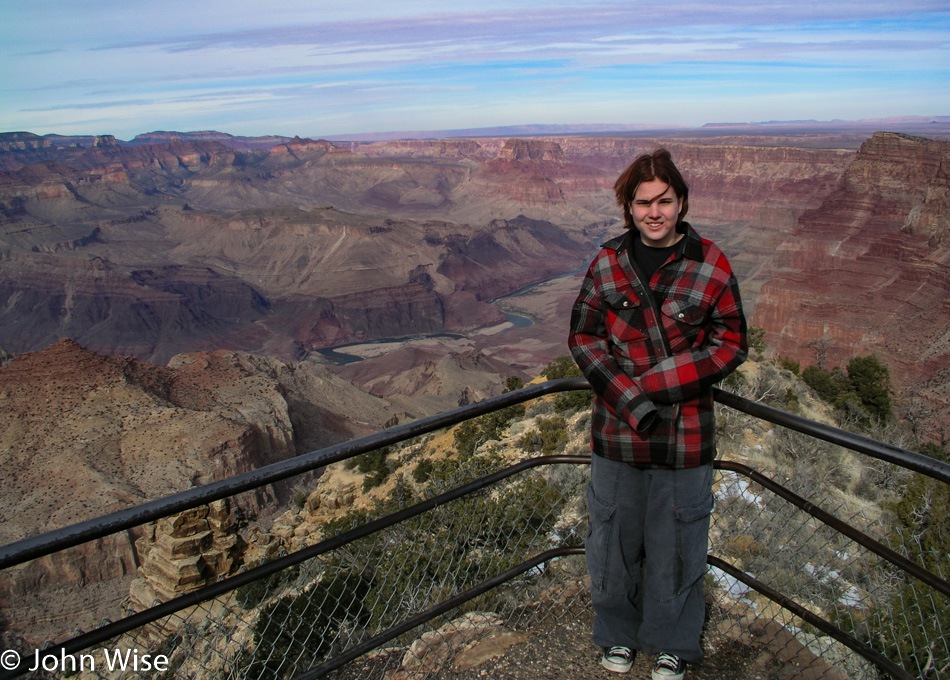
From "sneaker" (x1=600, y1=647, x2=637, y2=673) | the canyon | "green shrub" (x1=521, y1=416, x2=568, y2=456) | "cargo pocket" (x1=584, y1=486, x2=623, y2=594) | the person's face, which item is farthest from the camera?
the canyon

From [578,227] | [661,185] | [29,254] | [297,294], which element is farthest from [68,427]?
[578,227]

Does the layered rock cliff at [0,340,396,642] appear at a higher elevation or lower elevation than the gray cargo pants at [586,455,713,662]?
lower

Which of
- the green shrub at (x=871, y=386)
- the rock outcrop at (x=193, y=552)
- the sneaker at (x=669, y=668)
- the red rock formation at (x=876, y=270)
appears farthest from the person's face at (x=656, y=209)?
the red rock formation at (x=876, y=270)

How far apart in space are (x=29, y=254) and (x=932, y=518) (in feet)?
456

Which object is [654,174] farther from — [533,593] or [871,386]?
[871,386]

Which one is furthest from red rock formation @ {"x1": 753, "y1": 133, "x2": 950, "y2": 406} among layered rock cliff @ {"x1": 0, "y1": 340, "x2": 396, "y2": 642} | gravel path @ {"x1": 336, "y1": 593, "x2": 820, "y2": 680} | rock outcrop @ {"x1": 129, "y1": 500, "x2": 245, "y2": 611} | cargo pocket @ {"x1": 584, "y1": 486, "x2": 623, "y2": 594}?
cargo pocket @ {"x1": 584, "y1": 486, "x2": 623, "y2": 594}

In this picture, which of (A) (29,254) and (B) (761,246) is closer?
(B) (761,246)

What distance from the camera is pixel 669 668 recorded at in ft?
10.4

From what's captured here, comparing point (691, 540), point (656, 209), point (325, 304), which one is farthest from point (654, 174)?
point (325, 304)

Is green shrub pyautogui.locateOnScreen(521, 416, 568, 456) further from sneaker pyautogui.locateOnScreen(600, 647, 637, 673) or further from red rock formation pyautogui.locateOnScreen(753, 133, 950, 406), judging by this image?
red rock formation pyautogui.locateOnScreen(753, 133, 950, 406)

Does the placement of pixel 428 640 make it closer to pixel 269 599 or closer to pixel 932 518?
pixel 269 599

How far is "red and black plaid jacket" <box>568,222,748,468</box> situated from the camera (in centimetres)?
274

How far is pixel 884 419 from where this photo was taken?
20.5 metres

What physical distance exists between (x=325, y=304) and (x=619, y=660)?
98.7m
